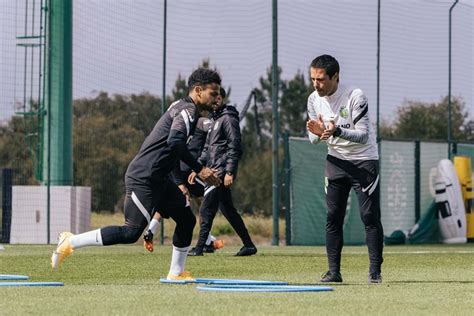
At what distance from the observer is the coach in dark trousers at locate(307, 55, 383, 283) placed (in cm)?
964

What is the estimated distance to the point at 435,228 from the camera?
23469mm

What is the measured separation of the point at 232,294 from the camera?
8039 millimetres

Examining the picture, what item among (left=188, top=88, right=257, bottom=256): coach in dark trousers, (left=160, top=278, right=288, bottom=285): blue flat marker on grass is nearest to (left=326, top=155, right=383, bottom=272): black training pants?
(left=160, top=278, right=288, bottom=285): blue flat marker on grass

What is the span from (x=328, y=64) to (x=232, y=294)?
8.02 ft

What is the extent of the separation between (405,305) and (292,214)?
549 inches

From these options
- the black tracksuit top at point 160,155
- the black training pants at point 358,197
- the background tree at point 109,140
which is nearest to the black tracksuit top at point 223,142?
the black training pants at point 358,197

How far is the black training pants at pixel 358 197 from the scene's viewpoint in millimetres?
9797

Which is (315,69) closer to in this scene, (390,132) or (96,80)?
(96,80)

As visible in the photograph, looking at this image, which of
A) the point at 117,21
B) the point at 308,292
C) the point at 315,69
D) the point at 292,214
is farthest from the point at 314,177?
the point at 308,292

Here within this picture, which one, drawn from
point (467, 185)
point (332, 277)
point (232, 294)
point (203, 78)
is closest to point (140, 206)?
point (203, 78)

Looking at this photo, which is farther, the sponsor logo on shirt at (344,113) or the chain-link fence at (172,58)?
the chain-link fence at (172,58)

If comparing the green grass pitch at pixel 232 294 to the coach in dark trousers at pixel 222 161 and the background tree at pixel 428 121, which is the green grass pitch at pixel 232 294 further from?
the background tree at pixel 428 121

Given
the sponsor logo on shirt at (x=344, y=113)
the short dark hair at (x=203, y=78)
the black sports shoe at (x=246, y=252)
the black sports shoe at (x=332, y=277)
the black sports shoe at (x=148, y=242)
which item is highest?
the short dark hair at (x=203, y=78)

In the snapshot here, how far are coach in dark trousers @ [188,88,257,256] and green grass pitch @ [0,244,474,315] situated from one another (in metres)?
0.52
